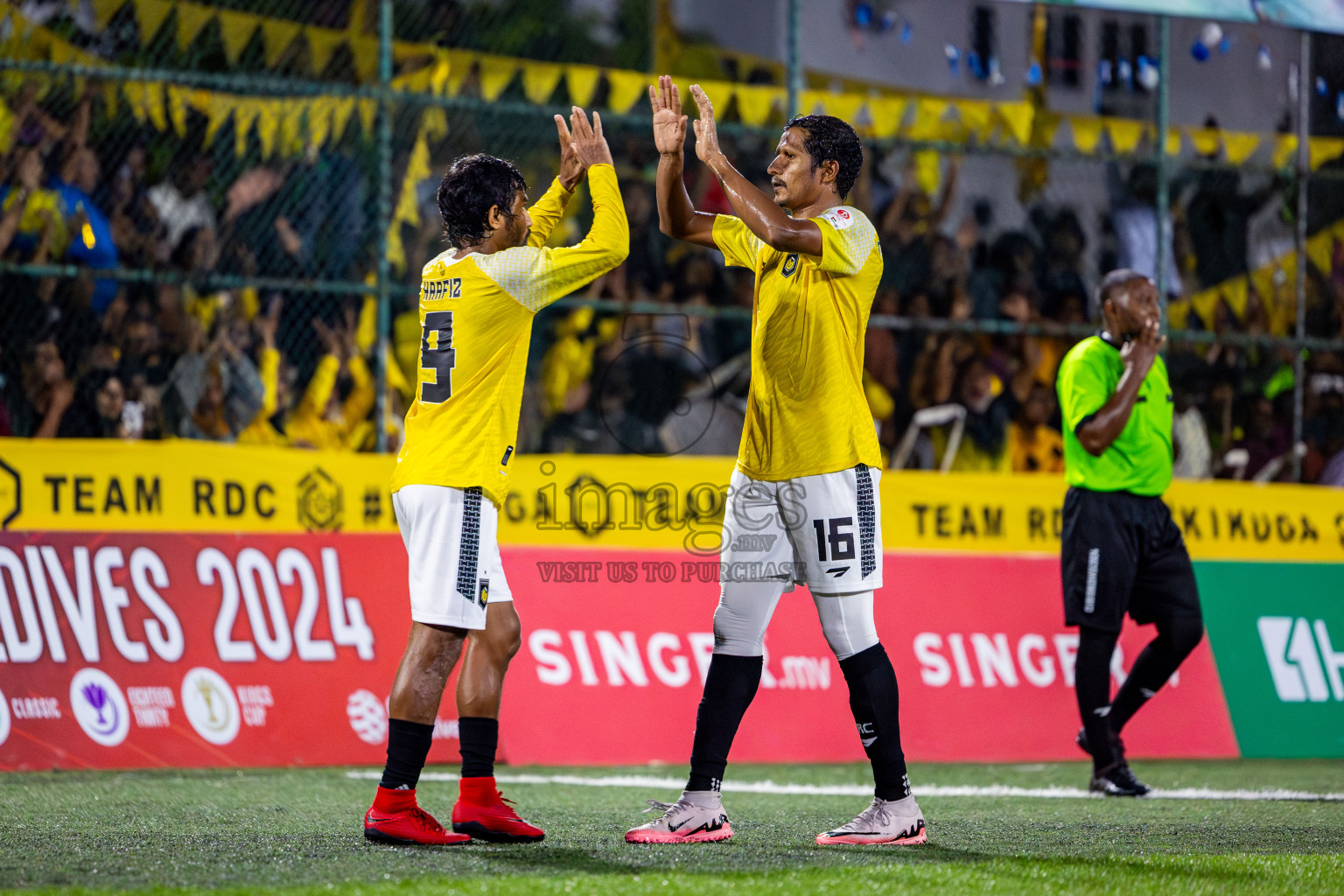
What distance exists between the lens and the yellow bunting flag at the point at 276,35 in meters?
10.9

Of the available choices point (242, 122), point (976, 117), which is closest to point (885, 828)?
point (242, 122)

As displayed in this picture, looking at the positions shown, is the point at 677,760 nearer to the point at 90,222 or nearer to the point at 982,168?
the point at 90,222

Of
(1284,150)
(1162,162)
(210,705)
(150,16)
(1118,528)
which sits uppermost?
(150,16)

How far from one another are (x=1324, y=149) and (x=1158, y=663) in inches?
301

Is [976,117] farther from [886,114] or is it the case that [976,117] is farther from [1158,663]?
[1158,663]

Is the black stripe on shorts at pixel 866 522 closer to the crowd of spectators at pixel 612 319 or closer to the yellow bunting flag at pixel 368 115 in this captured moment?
the crowd of spectators at pixel 612 319

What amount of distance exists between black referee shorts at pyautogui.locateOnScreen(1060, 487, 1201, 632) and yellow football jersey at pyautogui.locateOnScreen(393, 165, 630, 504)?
2962 millimetres

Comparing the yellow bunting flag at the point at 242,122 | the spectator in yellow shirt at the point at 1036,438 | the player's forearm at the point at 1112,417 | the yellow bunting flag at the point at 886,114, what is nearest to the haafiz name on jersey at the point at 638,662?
the player's forearm at the point at 1112,417

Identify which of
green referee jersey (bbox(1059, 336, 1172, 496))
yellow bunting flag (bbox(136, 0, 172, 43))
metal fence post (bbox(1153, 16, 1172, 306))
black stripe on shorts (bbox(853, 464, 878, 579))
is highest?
yellow bunting flag (bbox(136, 0, 172, 43))

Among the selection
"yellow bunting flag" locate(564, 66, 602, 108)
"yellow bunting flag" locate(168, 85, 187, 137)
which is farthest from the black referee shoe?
"yellow bunting flag" locate(168, 85, 187, 137)

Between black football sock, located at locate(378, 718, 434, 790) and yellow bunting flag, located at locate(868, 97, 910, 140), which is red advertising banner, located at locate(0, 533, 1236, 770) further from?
yellow bunting flag, located at locate(868, 97, 910, 140)

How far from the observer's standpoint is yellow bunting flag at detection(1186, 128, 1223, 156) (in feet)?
41.6

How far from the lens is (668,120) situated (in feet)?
16.3

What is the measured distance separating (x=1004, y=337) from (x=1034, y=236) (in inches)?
50.1
